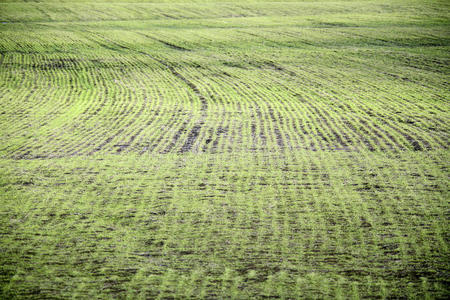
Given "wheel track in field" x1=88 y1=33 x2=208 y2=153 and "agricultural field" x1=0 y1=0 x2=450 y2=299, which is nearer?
"agricultural field" x1=0 y1=0 x2=450 y2=299

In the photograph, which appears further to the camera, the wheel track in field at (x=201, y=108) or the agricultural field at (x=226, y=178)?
the wheel track in field at (x=201, y=108)

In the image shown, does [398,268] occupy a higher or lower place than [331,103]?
lower

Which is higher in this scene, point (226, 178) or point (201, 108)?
point (201, 108)

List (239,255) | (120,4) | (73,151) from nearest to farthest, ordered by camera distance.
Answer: (239,255)
(73,151)
(120,4)

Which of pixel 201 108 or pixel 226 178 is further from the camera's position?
pixel 201 108

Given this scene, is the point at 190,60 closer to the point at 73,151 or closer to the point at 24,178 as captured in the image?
the point at 73,151

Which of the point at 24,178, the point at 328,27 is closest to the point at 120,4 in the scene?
the point at 328,27

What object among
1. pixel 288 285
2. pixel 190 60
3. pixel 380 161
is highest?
pixel 190 60

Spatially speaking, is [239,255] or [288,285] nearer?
[288,285]
